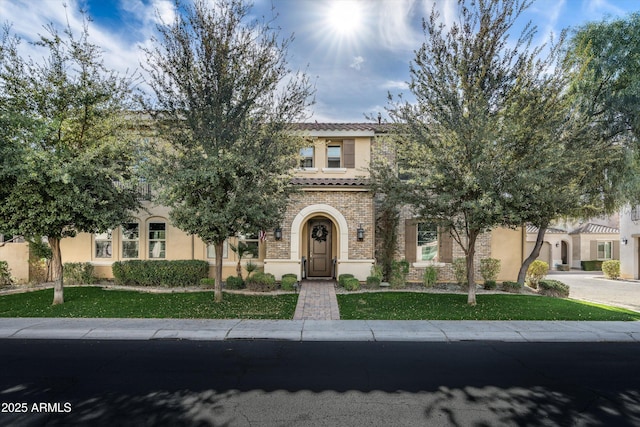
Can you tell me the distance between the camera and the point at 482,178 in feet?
30.3

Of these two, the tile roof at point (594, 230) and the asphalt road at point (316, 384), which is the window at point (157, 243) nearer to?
the asphalt road at point (316, 384)

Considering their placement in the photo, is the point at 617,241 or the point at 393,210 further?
the point at 617,241

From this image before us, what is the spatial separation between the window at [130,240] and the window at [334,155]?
944 cm

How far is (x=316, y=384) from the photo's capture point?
17.2 ft

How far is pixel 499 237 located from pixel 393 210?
5.21 m

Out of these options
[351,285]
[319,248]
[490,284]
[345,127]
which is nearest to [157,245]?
[319,248]

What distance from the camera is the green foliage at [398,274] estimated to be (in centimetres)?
1405

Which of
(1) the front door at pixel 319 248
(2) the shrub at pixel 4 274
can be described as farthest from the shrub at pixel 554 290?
(2) the shrub at pixel 4 274

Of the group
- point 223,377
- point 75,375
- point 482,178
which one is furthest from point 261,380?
point 482,178

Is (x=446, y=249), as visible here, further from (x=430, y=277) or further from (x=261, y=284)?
(x=261, y=284)

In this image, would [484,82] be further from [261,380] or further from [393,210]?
[261,380]

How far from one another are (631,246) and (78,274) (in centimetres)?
3080

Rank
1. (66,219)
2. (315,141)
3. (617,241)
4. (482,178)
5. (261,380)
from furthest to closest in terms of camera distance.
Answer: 1. (617,241)
2. (315,141)
3. (66,219)
4. (482,178)
5. (261,380)

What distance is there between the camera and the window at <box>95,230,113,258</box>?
1585 cm
